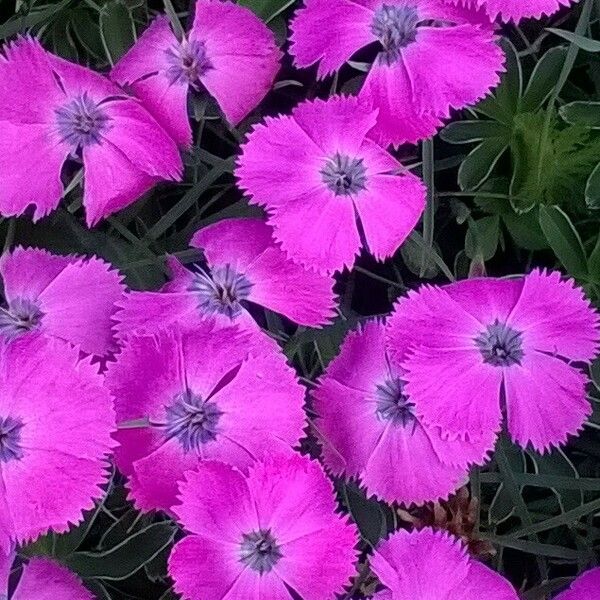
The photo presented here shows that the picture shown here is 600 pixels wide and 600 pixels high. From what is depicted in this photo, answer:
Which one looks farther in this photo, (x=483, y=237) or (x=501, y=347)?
(x=483, y=237)

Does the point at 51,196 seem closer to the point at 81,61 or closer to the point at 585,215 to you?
the point at 81,61

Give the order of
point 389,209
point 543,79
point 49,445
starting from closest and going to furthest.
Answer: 1. point 49,445
2. point 389,209
3. point 543,79

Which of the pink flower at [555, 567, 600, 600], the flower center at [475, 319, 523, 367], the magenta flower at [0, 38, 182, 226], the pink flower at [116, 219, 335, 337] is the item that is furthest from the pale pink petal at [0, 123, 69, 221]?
the pink flower at [555, 567, 600, 600]

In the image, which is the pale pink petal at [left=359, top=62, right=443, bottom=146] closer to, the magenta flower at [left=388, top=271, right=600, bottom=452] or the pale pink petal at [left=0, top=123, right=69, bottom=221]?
the magenta flower at [left=388, top=271, right=600, bottom=452]

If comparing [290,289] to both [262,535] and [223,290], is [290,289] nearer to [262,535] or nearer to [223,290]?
[223,290]

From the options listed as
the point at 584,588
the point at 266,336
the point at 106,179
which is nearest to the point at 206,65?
the point at 106,179

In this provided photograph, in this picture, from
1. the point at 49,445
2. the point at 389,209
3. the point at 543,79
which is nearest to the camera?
the point at 49,445
